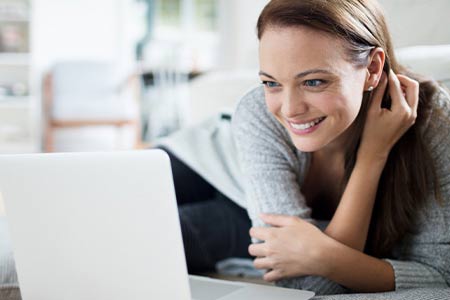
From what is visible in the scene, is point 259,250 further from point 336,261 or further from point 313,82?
point 313,82

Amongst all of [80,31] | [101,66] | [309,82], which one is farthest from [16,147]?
[309,82]

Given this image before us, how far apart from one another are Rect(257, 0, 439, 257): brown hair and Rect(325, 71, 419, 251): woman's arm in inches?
1.6

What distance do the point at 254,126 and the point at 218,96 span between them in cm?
87

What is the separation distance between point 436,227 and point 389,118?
0.70ft

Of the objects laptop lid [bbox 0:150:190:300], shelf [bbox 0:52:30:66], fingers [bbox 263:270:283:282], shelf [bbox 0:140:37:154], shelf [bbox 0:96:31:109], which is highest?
laptop lid [bbox 0:150:190:300]

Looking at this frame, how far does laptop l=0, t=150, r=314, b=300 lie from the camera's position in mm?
822

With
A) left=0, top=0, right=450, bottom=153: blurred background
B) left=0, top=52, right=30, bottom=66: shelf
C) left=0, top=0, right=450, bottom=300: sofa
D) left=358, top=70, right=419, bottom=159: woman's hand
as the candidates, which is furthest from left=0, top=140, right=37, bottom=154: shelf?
left=358, top=70, right=419, bottom=159: woman's hand

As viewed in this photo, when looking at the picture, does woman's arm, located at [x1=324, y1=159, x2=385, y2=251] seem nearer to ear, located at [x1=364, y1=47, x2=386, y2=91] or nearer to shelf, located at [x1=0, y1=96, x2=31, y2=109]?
ear, located at [x1=364, y1=47, x2=386, y2=91]

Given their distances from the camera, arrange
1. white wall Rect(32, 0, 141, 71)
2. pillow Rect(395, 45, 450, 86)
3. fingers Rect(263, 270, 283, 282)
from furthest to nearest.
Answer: white wall Rect(32, 0, 141, 71) → pillow Rect(395, 45, 450, 86) → fingers Rect(263, 270, 283, 282)

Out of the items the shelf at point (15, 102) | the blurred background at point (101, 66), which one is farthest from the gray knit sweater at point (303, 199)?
the shelf at point (15, 102)

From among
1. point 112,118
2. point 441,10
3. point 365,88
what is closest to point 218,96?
point 441,10

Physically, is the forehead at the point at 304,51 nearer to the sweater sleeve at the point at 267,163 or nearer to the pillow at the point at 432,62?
the sweater sleeve at the point at 267,163

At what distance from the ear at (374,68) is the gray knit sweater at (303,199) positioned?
13 cm

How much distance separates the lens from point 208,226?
5.35ft
